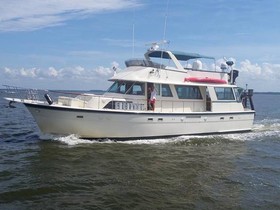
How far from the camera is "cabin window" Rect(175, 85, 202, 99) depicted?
19172mm

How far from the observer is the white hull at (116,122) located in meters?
15.8

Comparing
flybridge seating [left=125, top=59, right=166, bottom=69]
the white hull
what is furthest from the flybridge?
the white hull

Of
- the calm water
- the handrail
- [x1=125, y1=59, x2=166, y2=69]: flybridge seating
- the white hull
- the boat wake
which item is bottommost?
the calm water

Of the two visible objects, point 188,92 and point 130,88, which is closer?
point 130,88

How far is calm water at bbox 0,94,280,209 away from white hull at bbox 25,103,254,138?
45cm

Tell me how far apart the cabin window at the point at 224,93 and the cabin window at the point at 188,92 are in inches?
45.8

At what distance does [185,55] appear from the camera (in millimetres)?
20484

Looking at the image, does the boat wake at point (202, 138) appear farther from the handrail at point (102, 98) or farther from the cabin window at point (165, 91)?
the cabin window at point (165, 91)

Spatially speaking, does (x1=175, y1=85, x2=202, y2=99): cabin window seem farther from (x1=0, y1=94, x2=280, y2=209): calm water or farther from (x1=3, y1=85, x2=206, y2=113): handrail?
(x1=0, y1=94, x2=280, y2=209): calm water

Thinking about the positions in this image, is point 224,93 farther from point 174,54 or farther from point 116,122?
point 116,122

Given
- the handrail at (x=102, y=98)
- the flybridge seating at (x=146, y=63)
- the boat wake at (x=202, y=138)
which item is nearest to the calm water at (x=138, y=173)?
the boat wake at (x=202, y=138)

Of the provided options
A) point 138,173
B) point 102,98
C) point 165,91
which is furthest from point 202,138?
point 138,173

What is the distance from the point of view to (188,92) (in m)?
19.6

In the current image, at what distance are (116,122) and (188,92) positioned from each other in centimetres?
508
